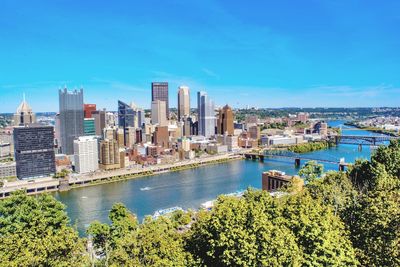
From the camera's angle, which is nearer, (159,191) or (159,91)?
(159,191)

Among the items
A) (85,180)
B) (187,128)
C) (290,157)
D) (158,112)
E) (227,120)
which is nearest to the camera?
(85,180)

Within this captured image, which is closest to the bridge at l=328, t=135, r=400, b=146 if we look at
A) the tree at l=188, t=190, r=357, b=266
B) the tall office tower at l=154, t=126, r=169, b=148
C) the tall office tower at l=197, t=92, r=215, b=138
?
the tall office tower at l=197, t=92, r=215, b=138

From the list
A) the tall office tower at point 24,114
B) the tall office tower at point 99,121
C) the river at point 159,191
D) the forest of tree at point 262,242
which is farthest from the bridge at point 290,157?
the tall office tower at point 24,114

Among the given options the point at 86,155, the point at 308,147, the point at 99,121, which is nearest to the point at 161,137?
the point at 99,121

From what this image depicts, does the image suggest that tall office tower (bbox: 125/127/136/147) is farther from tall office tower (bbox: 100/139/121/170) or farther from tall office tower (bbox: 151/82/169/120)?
tall office tower (bbox: 151/82/169/120)

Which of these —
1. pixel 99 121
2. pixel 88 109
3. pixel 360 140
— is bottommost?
pixel 360 140

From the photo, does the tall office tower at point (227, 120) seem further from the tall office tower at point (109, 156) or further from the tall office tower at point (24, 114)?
the tall office tower at point (24, 114)

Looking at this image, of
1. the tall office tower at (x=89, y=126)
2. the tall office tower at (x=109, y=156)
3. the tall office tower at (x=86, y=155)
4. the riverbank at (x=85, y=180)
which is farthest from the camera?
the tall office tower at (x=89, y=126)

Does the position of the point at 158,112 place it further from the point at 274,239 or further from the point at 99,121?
the point at 274,239
